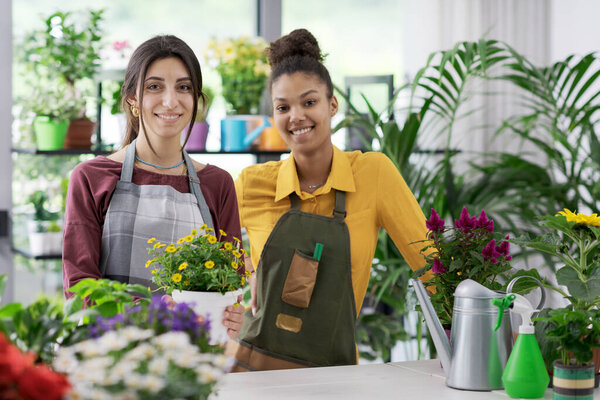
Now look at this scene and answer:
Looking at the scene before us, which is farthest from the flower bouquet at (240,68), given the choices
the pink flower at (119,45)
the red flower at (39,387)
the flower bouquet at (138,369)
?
the red flower at (39,387)

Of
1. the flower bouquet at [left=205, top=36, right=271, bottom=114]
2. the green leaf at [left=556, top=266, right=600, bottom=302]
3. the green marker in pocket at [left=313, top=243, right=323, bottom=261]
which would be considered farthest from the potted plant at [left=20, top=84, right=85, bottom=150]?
the green leaf at [left=556, top=266, right=600, bottom=302]

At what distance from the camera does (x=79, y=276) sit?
1.68 meters

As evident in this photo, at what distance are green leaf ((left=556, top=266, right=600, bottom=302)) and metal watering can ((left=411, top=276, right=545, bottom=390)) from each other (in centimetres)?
11

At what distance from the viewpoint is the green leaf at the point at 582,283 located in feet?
4.65

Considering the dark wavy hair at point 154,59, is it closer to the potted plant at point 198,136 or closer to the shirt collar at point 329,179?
the shirt collar at point 329,179

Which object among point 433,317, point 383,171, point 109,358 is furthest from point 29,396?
point 383,171

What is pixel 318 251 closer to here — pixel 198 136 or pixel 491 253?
pixel 491 253

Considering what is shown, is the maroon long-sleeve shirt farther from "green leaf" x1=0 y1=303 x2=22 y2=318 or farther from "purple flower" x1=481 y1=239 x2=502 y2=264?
"purple flower" x1=481 y1=239 x2=502 y2=264

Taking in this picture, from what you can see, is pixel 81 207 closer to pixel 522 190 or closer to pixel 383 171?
pixel 383 171

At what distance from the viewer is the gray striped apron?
1771 mm

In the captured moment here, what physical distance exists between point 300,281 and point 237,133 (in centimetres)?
145

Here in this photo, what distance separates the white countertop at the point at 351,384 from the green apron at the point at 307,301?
27cm

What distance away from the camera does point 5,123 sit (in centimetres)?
310

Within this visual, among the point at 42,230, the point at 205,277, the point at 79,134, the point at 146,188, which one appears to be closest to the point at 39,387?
the point at 205,277
